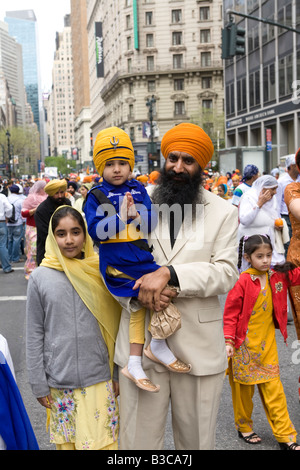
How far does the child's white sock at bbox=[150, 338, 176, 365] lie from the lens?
8.80ft

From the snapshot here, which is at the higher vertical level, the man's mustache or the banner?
the banner

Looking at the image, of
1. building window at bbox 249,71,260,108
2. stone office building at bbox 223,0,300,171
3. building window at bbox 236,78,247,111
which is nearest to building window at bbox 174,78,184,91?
stone office building at bbox 223,0,300,171

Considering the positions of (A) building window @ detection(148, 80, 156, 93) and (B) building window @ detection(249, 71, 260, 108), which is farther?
(A) building window @ detection(148, 80, 156, 93)

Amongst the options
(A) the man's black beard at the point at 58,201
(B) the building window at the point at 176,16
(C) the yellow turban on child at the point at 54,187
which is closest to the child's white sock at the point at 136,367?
(C) the yellow turban on child at the point at 54,187

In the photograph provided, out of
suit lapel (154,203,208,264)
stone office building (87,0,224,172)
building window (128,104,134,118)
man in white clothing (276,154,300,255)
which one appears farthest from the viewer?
building window (128,104,134,118)

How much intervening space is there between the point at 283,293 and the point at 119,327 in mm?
1824

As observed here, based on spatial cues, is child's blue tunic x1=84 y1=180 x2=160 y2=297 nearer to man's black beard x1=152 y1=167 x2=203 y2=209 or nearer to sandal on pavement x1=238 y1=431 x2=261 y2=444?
man's black beard x1=152 y1=167 x2=203 y2=209

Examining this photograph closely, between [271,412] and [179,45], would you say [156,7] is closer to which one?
[179,45]

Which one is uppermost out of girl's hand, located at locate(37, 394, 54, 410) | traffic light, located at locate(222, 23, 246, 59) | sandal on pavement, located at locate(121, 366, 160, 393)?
traffic light, located at locate(222, 23, 246, 59)

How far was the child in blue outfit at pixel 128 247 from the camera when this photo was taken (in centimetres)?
268

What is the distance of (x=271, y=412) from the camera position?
4.04 metres

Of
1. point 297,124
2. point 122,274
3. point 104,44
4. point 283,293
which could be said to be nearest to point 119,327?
point 122,274

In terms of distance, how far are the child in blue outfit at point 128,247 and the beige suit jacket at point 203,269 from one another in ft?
0.21

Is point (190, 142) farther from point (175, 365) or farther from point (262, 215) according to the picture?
point (262, 215)
